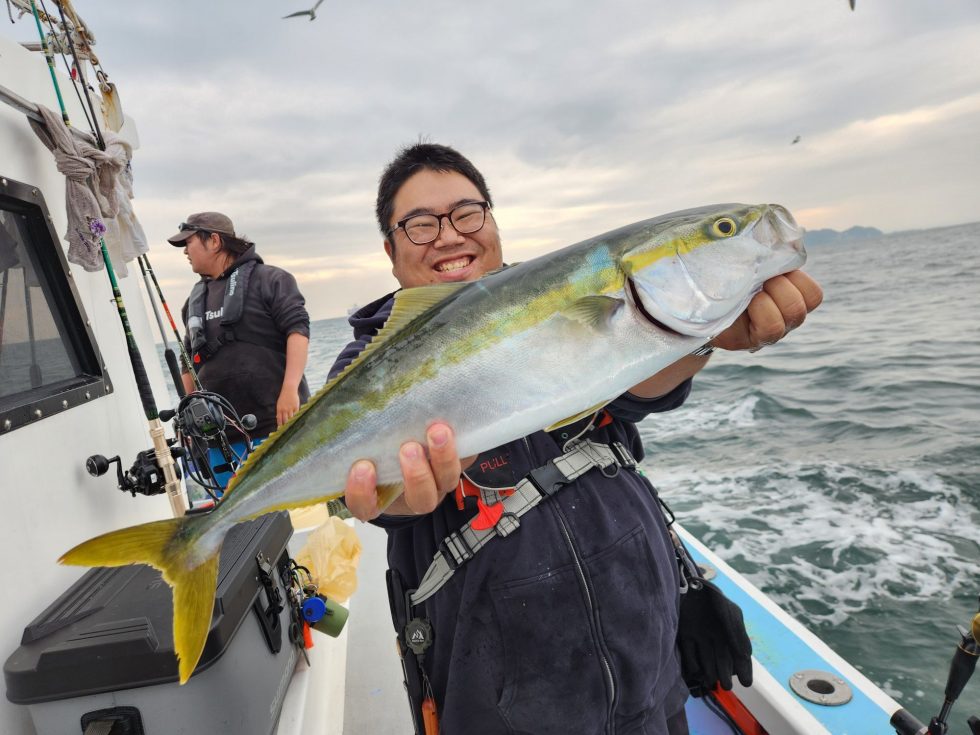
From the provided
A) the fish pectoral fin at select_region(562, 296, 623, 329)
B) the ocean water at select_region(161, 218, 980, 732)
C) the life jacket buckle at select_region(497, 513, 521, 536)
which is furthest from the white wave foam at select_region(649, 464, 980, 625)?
the fish pectoral fin at select_region(562, 296, 623, 329)

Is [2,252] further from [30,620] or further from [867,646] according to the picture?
[867,646]

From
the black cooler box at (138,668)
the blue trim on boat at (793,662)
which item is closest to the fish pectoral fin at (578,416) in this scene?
the black cooler box at (138,668)

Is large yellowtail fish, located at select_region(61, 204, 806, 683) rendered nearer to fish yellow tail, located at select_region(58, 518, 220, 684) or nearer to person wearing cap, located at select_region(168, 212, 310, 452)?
fish yellow tail, located at select_region(58, 518, 220, 684)

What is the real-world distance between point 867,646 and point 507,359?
4.73 m

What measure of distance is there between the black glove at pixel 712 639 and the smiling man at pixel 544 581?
0.41m

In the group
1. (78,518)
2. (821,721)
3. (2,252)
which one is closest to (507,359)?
(821,721)

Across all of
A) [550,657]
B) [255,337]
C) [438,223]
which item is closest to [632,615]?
[550,657]

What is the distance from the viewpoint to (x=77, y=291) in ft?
11.6

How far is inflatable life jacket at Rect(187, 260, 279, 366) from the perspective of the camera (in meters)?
5.10

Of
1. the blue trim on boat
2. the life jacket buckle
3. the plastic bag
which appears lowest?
the blue trim on boat

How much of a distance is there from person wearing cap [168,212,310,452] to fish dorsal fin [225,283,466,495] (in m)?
3.43

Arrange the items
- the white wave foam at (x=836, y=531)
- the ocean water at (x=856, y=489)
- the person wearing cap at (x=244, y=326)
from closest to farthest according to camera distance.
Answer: the ocean water at (x=856, y=489), the white wave foam at (x=836, y=531), the person wearing cap at (x=244, y=326)

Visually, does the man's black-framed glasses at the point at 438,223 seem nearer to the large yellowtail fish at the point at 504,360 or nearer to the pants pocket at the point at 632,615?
the large yellowtail fish at the point at 504,360

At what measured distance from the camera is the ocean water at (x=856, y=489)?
458 centimetres
